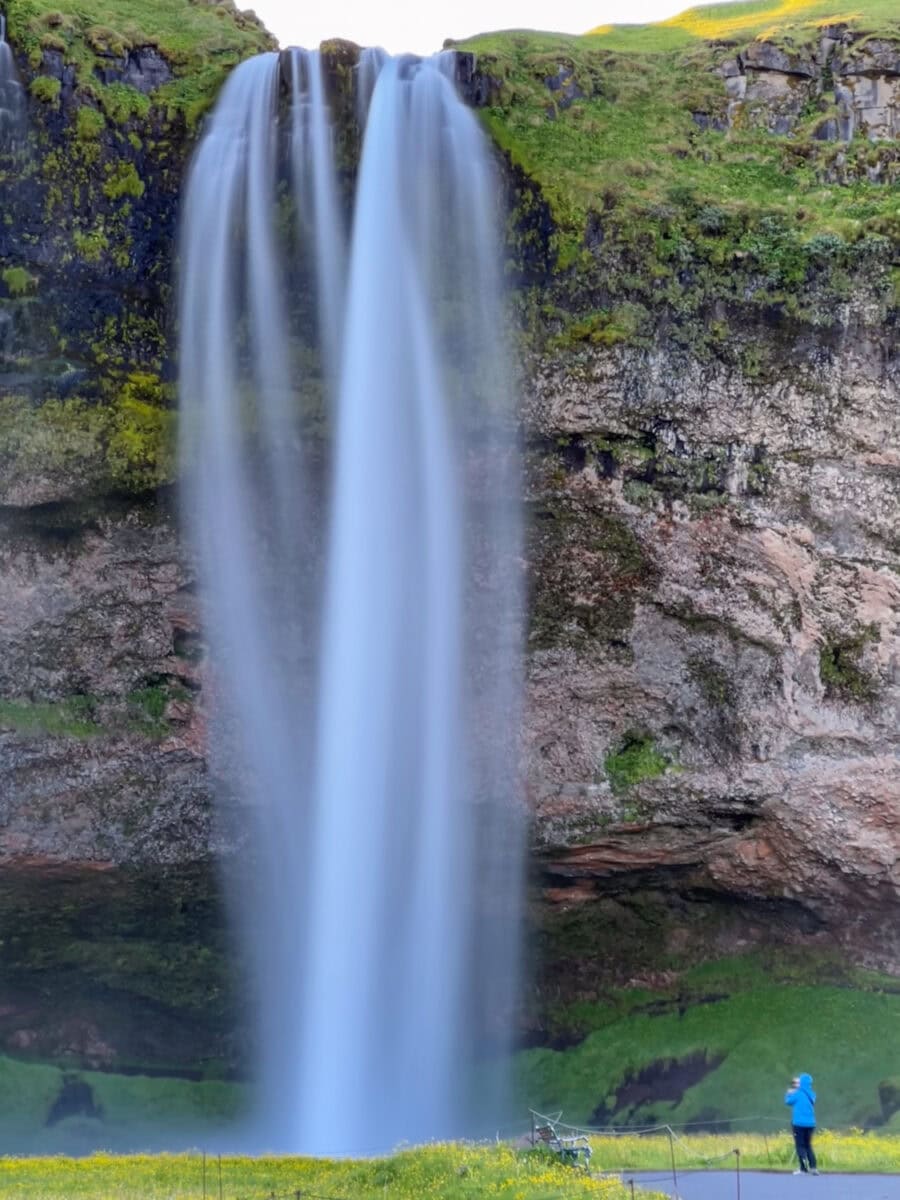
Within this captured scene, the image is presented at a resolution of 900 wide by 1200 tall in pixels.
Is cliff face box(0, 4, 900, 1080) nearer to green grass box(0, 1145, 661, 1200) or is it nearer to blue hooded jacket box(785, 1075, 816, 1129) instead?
green grass box(0, 1145, 661, 1200)

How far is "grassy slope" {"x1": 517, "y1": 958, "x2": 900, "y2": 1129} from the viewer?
26.3 metres

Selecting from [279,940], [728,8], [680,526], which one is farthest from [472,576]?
[728,8]

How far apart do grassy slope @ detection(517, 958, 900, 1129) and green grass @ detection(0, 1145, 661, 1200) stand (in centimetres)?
807

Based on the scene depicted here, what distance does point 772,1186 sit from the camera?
54.4 feet

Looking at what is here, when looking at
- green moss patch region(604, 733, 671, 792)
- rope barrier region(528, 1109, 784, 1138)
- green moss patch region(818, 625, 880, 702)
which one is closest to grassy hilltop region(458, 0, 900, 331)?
green moss patch region(818, 625, 880, 702)

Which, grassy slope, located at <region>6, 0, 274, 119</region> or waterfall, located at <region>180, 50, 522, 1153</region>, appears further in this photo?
grassy slope, located at <region>6, 0, 274, 119</region>

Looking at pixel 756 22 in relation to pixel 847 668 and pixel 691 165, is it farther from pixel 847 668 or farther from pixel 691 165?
pixel 847 668

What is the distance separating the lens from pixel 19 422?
89.0 ft

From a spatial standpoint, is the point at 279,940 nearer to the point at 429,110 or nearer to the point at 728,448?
the point at 728,448

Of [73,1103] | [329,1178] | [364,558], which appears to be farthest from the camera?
[73,1103]

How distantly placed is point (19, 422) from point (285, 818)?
911 centimetres

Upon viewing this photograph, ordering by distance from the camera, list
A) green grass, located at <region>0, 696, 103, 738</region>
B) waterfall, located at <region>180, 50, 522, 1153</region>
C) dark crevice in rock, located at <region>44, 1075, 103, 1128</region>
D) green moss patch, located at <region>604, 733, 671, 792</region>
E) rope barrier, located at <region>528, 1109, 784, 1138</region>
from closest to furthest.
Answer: rope barrier, located at <region>528, 1109, 784, 1138</region>, waterfall, located at <region>180, 50, 522, 1153</region>, green moss patch, located at <region>604, 733, 671, 792</region>, green grass, located at <region>0, 696, 103, 738</region>, dark crevice in rock, located at <region>44, 1075, 103, 1128</region>

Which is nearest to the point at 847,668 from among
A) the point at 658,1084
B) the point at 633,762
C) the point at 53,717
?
the point at 633,762

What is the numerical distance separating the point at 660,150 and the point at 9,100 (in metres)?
12.8
